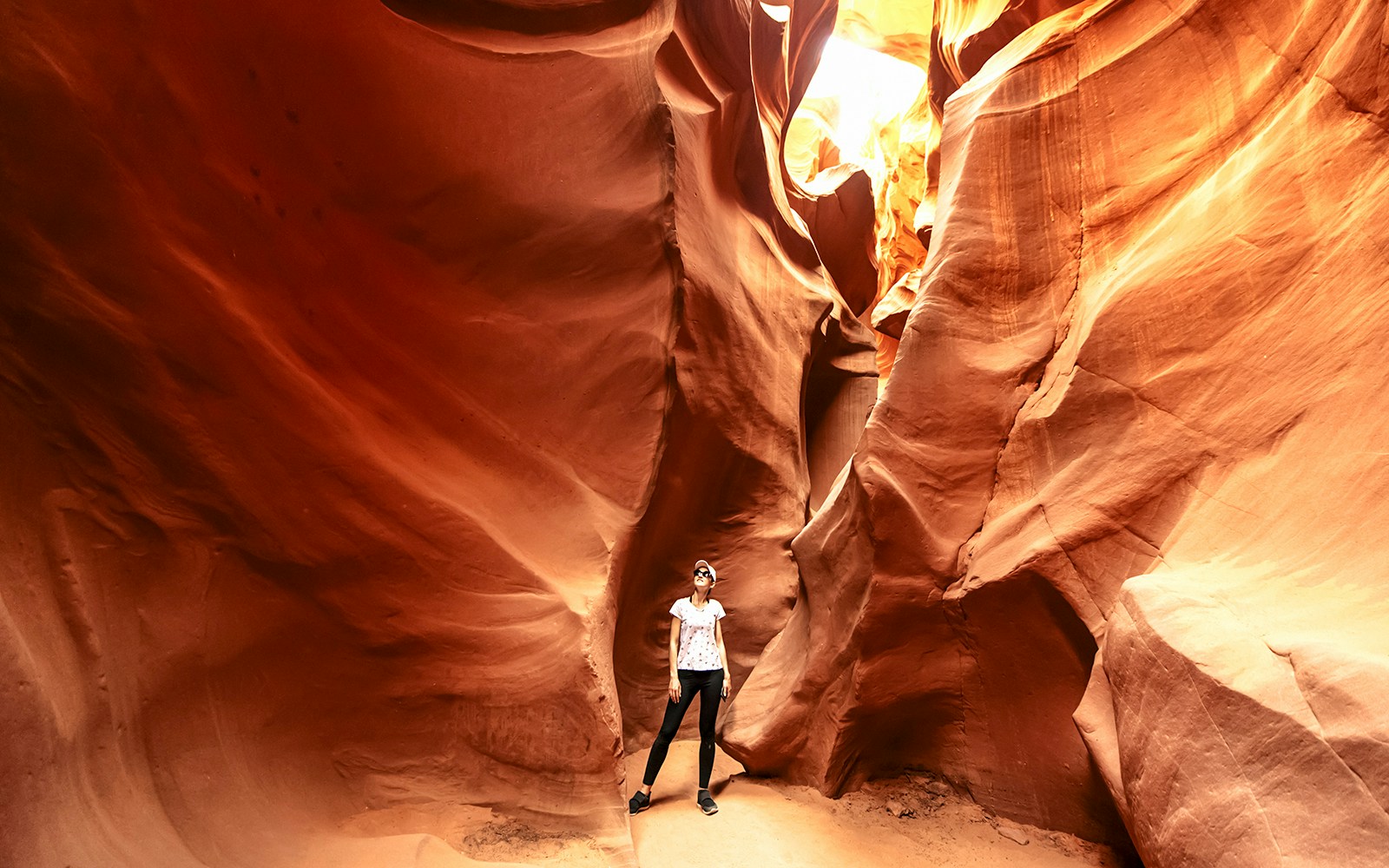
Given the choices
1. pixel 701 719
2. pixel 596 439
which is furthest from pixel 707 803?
pixel 596 439

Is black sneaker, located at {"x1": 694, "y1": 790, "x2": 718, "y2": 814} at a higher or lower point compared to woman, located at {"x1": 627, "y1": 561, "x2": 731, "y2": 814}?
lower

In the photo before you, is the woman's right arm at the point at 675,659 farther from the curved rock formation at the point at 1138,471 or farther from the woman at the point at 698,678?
the curved rock formation at the point at 1138,471

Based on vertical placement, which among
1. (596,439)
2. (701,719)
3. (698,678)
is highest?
(596,439)

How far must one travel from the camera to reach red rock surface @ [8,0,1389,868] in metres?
3.28

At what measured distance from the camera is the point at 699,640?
515 cm

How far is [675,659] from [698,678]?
0.66 ft

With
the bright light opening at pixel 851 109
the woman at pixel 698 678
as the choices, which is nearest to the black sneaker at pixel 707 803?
the woman at pixel 698 678

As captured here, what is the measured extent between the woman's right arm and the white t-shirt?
3 cm

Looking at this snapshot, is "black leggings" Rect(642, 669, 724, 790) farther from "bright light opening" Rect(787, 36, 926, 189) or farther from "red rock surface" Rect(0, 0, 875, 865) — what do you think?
"bright light opening" Rect(787, 36, 926, 189)

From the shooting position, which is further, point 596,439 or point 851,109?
point 851,109

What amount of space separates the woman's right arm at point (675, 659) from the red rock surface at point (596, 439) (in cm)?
41

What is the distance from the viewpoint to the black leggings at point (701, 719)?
16.5ft

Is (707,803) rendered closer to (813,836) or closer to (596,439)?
(813,836)

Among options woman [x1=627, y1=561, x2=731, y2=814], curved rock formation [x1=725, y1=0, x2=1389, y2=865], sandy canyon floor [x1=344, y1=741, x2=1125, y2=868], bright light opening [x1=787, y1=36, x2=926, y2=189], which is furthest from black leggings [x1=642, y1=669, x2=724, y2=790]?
bright light opening [x1=787, y1=36, x2=926, y2=189]
